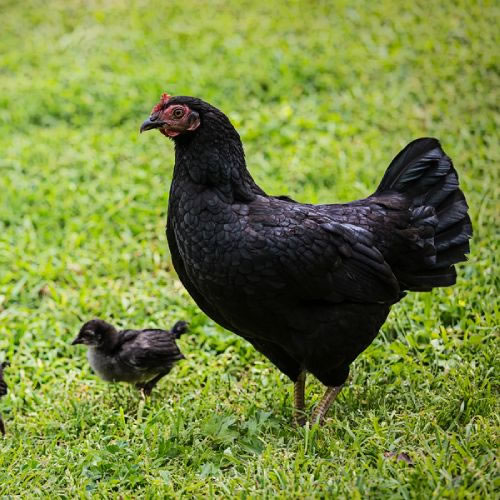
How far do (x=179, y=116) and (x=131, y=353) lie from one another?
190 cm

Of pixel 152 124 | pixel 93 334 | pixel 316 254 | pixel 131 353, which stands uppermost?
pixel 152 124

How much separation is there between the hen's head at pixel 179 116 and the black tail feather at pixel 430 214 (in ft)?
4.97

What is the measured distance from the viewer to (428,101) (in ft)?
30.2

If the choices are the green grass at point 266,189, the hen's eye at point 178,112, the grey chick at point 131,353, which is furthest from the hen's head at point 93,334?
the hen's eye at point 178,112

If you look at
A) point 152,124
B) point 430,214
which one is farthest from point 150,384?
→ point 430,214

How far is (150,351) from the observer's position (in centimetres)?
544

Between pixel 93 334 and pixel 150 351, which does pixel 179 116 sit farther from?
pixel 93 334

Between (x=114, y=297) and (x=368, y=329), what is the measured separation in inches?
109

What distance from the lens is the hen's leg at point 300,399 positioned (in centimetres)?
485

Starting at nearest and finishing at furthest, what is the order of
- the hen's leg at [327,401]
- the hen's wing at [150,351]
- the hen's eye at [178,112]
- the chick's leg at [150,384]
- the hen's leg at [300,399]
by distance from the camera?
the hen's eye at [178,112]
the hen's leg at [327,401]
the hen's leg at [300,399]
the hen's wing at [150,351]
the chick's leg at [150,384]

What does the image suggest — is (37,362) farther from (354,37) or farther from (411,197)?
(354,37)

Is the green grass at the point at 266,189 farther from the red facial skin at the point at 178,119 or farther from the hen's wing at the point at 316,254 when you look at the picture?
the red facial skin at the point at 178,119

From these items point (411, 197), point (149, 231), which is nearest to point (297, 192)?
point (149, 231)

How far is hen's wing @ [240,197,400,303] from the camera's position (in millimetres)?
4301
